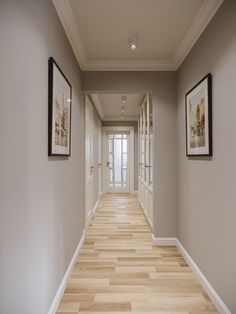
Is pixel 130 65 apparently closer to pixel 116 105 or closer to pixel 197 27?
pixel 197 27

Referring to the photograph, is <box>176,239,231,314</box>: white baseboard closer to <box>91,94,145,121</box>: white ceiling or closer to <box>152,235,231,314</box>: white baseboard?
<box>152,235,231,314</box>: white baseboard

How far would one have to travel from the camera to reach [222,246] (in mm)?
1869

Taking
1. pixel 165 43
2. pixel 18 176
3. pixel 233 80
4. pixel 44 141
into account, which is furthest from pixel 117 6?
pixel 18 176

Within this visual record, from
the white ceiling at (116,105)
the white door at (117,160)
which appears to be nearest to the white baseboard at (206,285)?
the white ceiling at (116,105)

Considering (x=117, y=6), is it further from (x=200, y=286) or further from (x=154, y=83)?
(x=200, y=286)

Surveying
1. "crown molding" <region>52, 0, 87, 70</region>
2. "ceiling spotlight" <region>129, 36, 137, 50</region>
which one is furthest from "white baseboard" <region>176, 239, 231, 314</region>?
"crown molding" <region>52, 0, 87, 70</region>

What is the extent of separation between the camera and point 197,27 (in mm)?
2344

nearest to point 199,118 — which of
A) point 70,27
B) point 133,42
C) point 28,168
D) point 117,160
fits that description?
point 133,42

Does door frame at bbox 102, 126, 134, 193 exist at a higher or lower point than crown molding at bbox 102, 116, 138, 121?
lower

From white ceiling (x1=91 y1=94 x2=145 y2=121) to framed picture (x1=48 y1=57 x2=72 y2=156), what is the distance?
97.5 inches

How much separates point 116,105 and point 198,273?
452 centimetres

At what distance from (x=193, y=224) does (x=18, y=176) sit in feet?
6.58

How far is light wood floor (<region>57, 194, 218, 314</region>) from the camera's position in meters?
2.00

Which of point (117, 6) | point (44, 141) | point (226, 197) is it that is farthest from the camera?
point (117, 6)
